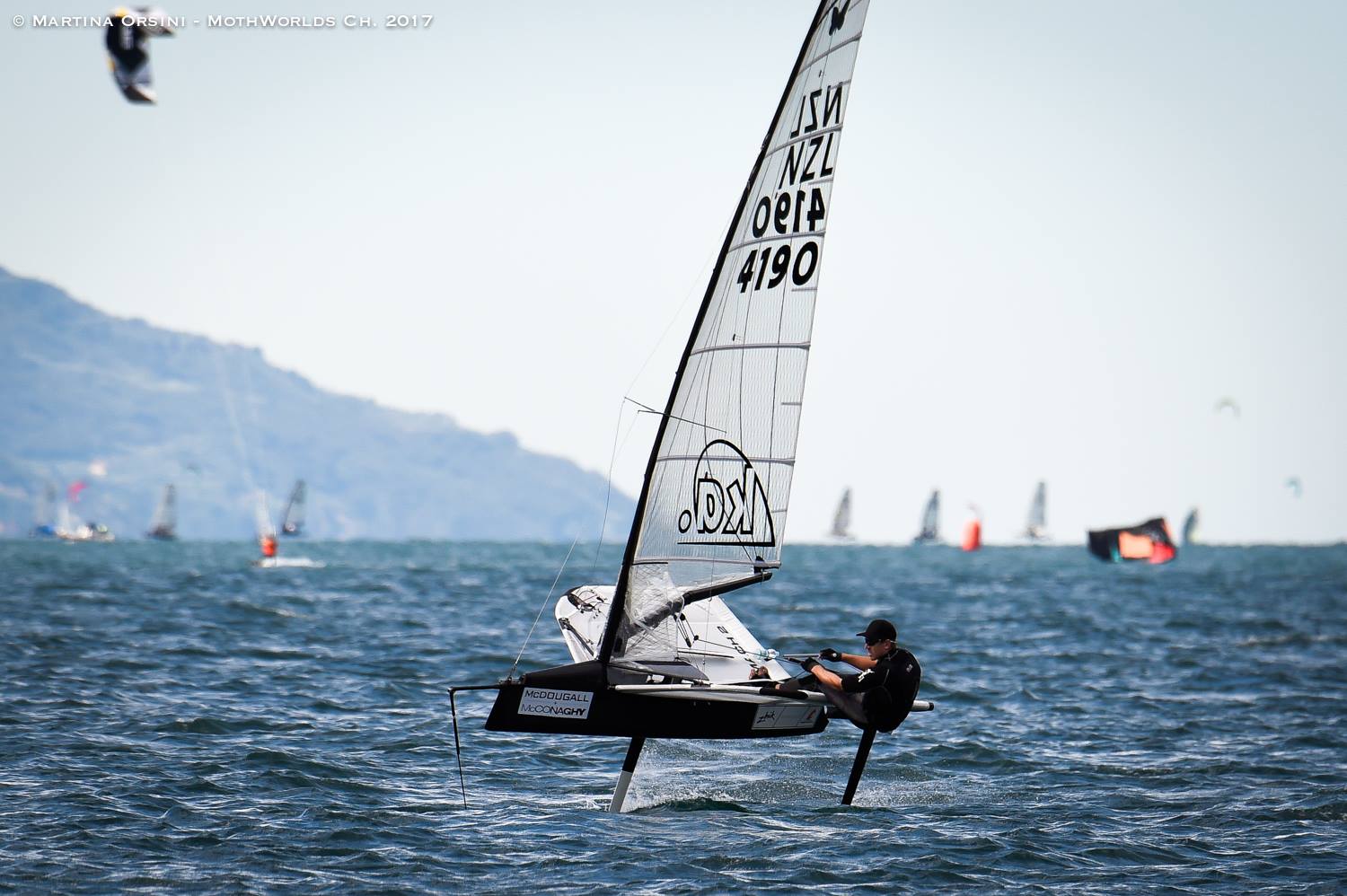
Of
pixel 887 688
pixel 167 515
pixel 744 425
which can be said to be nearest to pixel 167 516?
pixel 167 515

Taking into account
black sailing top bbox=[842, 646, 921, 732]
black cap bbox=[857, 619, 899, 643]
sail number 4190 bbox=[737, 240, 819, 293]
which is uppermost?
sail number 4190 bbox=[737, 240, 819, 293]

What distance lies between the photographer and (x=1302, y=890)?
1088 centimetres

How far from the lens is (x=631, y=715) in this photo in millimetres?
12125

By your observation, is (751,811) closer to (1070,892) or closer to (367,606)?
(1070,892)

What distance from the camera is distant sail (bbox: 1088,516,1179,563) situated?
9212cm

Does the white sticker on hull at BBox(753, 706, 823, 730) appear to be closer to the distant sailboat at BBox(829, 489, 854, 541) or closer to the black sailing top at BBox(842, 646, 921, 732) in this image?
the black sailing top at BBox(842, 646, 921, 732)

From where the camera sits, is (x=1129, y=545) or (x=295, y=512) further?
(x=295, y=512)

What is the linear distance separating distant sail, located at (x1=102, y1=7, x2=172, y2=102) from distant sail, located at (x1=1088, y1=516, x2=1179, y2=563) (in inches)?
3426

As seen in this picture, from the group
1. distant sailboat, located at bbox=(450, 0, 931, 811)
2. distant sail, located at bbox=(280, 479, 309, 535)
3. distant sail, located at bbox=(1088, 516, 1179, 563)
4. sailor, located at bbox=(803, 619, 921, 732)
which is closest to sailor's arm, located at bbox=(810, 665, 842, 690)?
sailor, located at bbox=(803, 619, 921, 732)

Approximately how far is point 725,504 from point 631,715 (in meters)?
2.41

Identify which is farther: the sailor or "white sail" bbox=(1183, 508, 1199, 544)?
"white sail" bbox=(1183, 508, 1199, 544)

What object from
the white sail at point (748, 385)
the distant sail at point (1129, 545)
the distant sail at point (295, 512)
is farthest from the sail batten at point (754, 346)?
the distant sail at point (295, 512)

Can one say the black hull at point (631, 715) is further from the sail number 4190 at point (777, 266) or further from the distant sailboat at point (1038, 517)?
the distant sailboat at point (1038, 517)

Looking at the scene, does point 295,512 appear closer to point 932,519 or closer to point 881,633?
point 932,519
